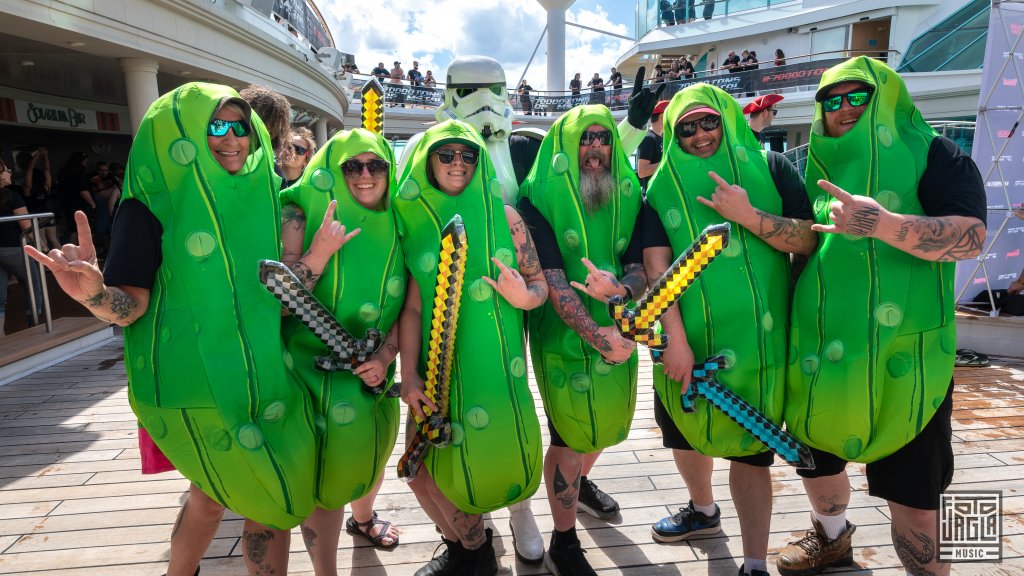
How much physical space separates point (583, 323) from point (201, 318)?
4.25 ft

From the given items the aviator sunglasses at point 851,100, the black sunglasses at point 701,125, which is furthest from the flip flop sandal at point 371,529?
the aviator sunglasses at point 851,100

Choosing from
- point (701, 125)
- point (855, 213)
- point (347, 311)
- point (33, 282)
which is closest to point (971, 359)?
point (855, 213)

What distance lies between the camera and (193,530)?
2.12m

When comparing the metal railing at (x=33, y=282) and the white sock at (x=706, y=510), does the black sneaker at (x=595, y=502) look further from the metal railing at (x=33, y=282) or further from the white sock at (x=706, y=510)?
the metal railing at (x=33, y=282)

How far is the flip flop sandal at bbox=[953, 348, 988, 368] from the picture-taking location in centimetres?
537

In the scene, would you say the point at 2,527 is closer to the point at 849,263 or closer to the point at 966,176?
the point at 849,263

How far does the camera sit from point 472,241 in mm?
2229

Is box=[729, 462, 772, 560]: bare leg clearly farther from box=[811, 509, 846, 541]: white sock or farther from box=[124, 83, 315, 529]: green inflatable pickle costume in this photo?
box=[124, 83, 315, 529]: green inflatable pickle costume

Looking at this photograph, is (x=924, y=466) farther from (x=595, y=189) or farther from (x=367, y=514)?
(x=367, y=514)

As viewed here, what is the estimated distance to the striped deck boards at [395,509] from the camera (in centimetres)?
271

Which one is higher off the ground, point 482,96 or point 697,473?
point 482,96

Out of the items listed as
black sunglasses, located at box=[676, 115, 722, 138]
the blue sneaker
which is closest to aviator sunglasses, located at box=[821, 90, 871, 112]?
black sunglasses, located at box=[676, 115, 722, 138]

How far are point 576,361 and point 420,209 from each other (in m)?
0.85

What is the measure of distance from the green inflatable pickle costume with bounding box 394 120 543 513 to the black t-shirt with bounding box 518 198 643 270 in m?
0.18
